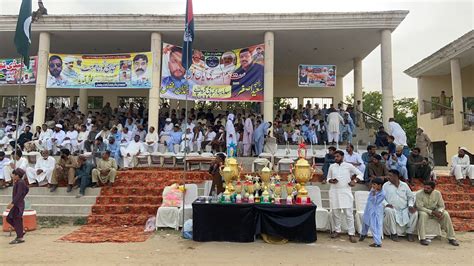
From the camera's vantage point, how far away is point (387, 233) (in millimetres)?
6641

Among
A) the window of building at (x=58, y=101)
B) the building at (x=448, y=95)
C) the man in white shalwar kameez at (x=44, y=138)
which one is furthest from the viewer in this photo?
the window of building at (x=58, y=101)

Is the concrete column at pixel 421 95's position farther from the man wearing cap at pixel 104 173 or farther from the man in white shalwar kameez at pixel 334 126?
the man wearing cap at pixel 104 173

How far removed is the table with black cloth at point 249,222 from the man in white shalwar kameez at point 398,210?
153 cm

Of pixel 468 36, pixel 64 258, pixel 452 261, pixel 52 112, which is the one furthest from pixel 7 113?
pixel 468 36

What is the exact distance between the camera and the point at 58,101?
64.2 ft

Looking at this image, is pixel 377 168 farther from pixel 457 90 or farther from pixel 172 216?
pixel 457 90

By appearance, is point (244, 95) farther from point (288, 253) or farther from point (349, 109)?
point (288, 253)

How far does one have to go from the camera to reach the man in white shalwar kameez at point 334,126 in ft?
41.9

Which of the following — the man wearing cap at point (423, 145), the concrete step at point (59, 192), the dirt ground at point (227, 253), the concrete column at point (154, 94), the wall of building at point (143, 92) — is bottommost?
the dirt ground at point (227, 253)

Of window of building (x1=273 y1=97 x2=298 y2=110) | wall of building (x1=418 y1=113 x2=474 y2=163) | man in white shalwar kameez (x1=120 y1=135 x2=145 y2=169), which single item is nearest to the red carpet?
man in white shalwar kameez (x1=120 y1=135 x2=145 y2=169)

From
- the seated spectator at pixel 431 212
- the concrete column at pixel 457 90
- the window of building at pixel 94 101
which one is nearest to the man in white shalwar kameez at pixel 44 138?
the window of building at pixel 94 101

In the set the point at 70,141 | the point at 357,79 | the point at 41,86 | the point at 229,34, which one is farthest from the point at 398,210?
the point at 41,86

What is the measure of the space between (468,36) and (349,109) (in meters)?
5.31

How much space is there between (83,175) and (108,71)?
5346 mm
